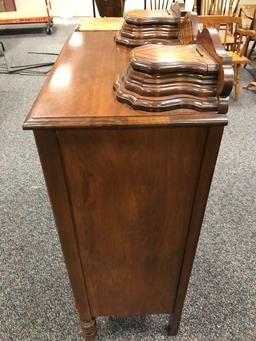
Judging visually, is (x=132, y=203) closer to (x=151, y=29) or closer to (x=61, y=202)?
(x=61, y=202)

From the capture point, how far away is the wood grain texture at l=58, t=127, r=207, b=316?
0.54m

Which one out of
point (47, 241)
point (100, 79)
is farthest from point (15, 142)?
point (100, 79)

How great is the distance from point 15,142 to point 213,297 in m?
Answer: 1.60

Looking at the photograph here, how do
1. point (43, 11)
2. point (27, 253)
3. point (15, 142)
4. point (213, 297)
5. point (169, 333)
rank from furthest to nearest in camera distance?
point (43, 11) → point (15, 142) → point (27, 253) → point (213, 297) → point (169, 333)

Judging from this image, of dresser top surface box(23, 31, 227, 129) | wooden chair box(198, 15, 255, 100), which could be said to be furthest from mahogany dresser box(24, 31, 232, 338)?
wooden chair box(198, 15, 255, 100)

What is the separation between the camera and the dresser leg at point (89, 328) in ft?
3.05

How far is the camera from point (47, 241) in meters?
1.33

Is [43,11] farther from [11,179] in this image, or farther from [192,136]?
[192,136]

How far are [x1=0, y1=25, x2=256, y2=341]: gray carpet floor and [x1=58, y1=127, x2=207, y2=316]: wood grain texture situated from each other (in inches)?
9.8

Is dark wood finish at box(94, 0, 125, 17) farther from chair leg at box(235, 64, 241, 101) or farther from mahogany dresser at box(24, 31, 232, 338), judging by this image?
chair leg at box(235, 64, 241, 101)

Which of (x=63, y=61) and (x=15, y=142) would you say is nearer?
(x=63, y=61)

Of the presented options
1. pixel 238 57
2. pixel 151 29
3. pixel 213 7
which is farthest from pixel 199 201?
pixel 213 7

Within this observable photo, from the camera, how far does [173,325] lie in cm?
96

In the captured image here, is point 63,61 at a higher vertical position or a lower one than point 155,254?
higher
